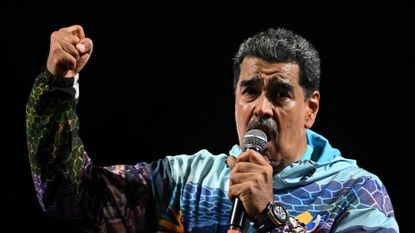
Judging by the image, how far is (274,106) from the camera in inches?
78.6

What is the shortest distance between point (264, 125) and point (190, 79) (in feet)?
2.97

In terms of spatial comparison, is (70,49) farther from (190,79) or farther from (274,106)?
(190,79)

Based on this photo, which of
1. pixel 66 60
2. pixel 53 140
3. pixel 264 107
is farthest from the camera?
pixel 264 107

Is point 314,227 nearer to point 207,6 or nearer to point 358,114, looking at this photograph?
point 358,114

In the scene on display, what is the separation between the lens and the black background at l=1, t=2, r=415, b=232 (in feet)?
8.66

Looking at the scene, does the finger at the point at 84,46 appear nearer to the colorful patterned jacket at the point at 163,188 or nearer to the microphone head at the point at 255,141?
the colorful patterned jacket at the point at 163,188

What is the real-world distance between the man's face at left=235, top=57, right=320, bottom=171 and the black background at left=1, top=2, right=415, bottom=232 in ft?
2.19

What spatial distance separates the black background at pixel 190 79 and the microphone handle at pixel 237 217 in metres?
1.19

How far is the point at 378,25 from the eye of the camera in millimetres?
2641

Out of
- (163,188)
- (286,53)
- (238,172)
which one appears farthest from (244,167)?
(286,53)

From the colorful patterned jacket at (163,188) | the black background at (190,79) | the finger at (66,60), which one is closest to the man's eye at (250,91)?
the colorful patterned jacket at (163,188)

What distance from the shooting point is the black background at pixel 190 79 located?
264cm

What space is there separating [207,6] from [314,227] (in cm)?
124

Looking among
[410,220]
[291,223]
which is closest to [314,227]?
[291,223]
